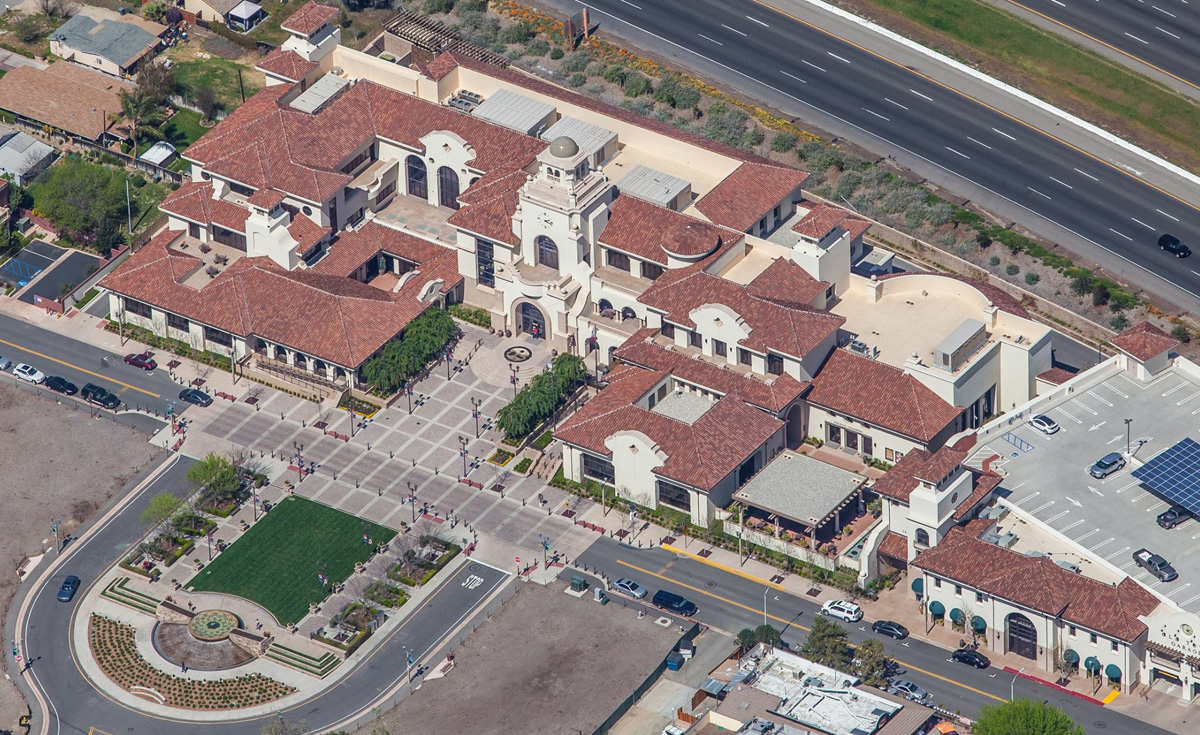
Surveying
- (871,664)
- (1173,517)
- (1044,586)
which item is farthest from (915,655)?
(1173,517)

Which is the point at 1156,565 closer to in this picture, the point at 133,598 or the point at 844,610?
the point at 844,610

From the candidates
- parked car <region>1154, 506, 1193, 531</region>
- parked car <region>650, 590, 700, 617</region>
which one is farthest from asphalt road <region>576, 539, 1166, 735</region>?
parked car <region>1154, 506, 1193, 531</region>

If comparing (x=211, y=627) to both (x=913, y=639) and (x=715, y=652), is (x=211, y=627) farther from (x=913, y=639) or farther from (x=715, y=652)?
(x=913, y=639)

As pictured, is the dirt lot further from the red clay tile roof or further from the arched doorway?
the arched doorway

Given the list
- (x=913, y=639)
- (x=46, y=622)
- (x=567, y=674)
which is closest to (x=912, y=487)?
(x=913, y=639)

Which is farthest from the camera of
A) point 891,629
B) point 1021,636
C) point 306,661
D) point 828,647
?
point 891,629

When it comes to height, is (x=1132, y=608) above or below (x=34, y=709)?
above

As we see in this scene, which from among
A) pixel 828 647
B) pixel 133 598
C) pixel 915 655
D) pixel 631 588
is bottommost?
pixel 828 647
